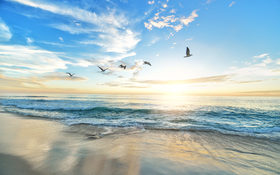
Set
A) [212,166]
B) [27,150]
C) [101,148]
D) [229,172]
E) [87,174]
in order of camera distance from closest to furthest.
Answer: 1. [87,174]
2. [229,172]
3. [212,166]
4. [27,150]
5. [101,148]

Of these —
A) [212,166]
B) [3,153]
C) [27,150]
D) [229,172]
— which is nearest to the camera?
[229,172]

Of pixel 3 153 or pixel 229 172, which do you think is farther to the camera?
pixel 3 153

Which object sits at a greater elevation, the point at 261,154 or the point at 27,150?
the point at 27,150

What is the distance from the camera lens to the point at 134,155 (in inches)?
176

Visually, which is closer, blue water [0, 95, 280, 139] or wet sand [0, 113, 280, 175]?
wet sand [0, 113, 280, 175]

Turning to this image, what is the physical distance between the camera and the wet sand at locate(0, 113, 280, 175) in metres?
3.58

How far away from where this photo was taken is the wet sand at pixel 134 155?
11.7 feet

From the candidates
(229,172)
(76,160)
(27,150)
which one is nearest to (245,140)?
(229,172)

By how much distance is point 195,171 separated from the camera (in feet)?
11.7

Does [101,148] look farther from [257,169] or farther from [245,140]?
[245,140]

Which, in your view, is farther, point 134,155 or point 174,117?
point 174,117

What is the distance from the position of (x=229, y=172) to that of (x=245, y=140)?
4.12 meters

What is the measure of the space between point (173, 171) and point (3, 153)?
20.0ft

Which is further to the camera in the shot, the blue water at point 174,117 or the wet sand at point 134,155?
the blue water at point 174,117
